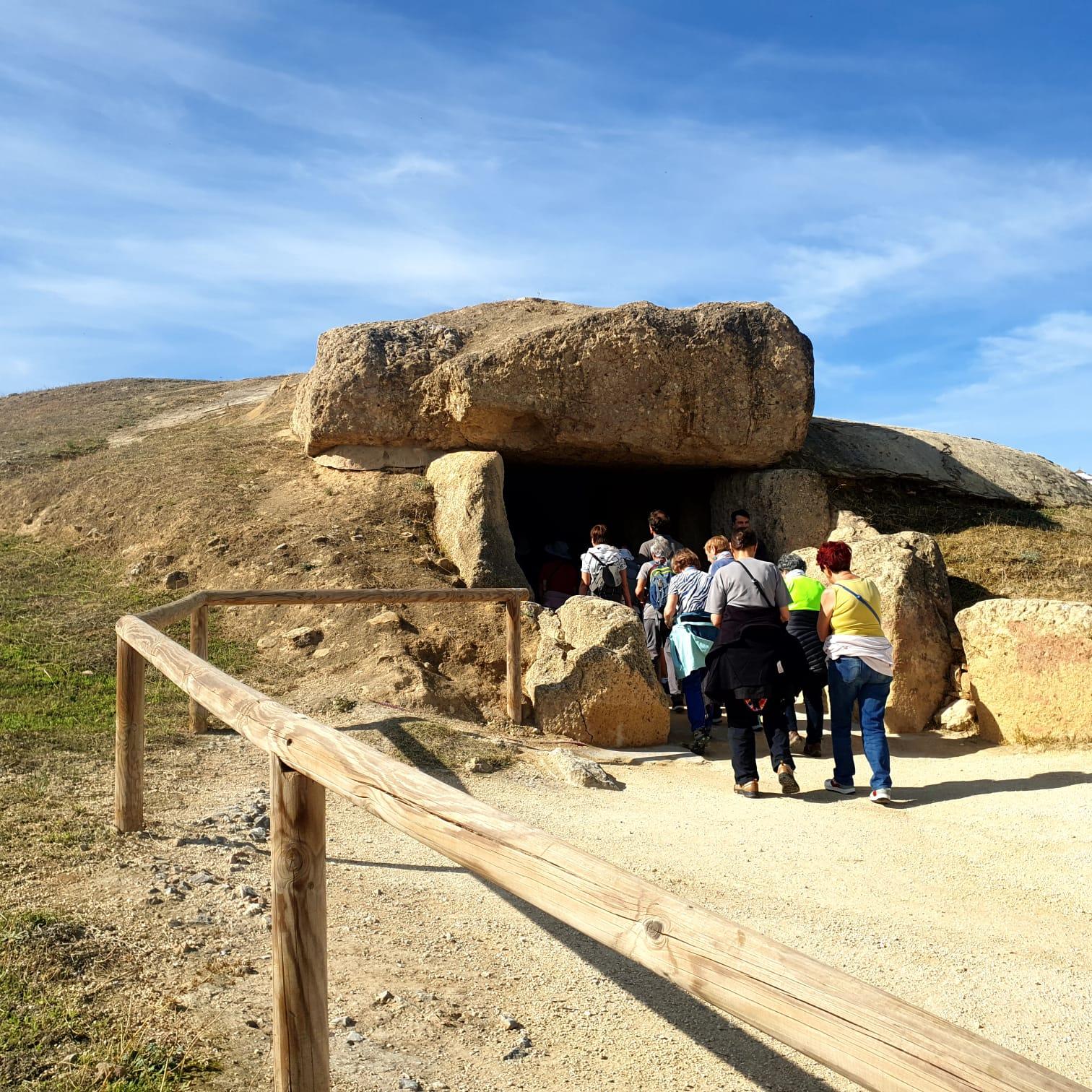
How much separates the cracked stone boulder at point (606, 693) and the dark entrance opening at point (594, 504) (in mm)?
4692

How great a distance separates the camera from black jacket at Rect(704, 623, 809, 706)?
6.52 m

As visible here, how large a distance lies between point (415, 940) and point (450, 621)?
589cm

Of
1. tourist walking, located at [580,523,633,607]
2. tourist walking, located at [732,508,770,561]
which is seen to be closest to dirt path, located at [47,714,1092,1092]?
tourist walking, located at [732,508,770,561]

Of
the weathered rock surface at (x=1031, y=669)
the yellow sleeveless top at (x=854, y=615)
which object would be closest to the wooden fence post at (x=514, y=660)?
the yellow sleeveless top at (x=854, y=615)

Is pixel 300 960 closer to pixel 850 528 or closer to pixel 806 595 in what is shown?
pixel 806 595

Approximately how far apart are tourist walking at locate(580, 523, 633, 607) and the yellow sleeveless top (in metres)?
2.92

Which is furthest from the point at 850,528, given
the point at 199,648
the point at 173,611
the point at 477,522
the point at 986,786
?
the point at 173,611

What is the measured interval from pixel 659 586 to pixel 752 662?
8.45 ft

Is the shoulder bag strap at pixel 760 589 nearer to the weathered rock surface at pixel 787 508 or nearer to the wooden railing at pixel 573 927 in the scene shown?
the wooden railing at pixel 573 927

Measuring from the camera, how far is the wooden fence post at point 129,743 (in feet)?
16.3

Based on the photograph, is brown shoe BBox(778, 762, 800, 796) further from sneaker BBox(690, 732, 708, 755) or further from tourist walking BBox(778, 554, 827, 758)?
sneaker BBox(690, 732, 708, 755)

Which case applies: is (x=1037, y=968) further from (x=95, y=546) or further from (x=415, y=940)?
(x=95, y=546)

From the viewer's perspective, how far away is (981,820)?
6414mm

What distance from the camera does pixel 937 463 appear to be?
14375 mm
